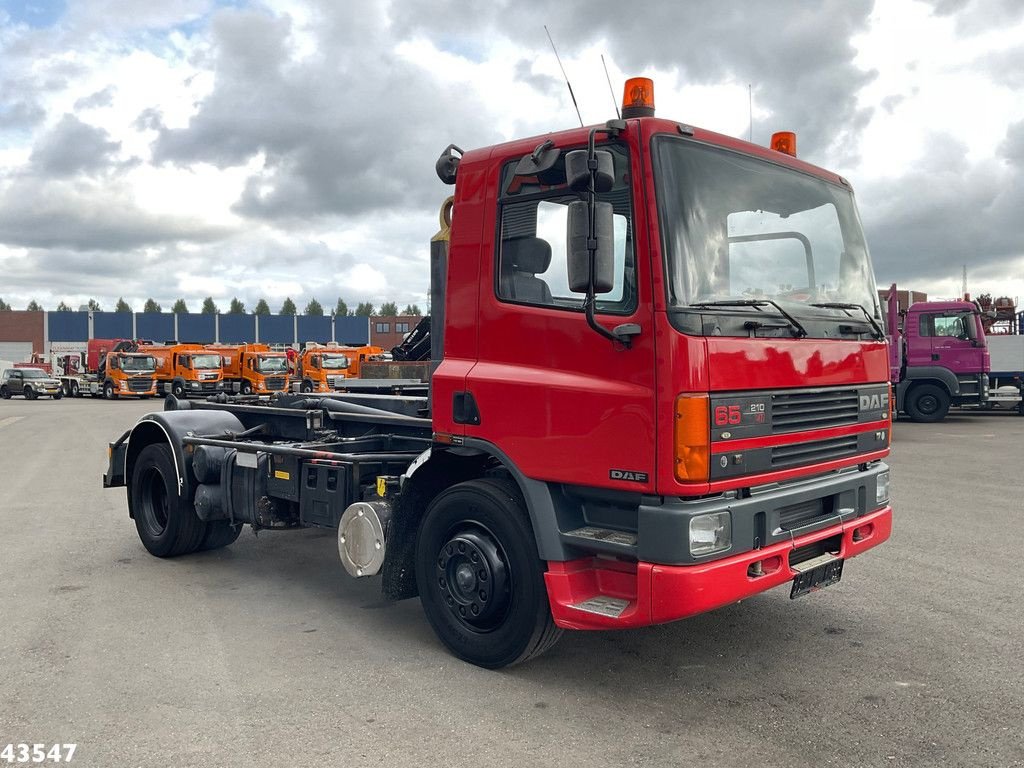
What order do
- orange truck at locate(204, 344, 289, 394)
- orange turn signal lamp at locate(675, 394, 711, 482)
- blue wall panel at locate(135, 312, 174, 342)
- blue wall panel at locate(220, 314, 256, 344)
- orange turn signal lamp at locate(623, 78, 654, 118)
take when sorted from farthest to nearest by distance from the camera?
blue wall panel at locate(220, 314, 256, 344) < blue wall panel at locate(135, 312, 174, 342) < orange truck at locate(204, 344, 289, 394) < orange turn signal lamp at locate(623, 78, 654, 118) < orange turn signal lamp at locate(675, 394, 711, 482)

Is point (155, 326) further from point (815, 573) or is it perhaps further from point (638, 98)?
point (815, 573)

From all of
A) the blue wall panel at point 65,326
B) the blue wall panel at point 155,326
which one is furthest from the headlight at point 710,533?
the blue wall panel at point 65,326

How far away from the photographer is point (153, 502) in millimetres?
7242

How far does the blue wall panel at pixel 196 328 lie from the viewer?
2859 inches

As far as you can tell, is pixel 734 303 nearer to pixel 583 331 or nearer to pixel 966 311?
pixel 583 331

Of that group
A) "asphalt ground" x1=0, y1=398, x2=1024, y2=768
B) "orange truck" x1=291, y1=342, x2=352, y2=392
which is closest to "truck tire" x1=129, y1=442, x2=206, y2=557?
"asphalt ground" x1=0, y1=398, x2=1024, y2=768

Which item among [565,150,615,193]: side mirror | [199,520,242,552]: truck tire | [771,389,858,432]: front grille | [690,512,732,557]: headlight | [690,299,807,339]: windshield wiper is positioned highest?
[565,150,615,193]: side mirror

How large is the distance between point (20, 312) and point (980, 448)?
81.3 m

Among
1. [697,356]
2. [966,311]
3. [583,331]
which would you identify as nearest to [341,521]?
[583,331]

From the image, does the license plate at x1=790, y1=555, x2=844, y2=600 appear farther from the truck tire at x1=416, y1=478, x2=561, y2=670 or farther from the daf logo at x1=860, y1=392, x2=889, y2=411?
the truck tire at x1=416, y1=478, x2=561, y2=670

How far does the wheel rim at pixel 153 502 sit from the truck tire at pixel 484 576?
3.40m

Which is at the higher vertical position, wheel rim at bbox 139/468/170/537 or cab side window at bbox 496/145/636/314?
cab side window at bbox 496/145/636/314

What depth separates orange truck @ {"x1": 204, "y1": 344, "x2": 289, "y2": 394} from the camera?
36688 millimetres

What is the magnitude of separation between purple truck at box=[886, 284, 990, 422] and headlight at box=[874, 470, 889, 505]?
15380 mm
